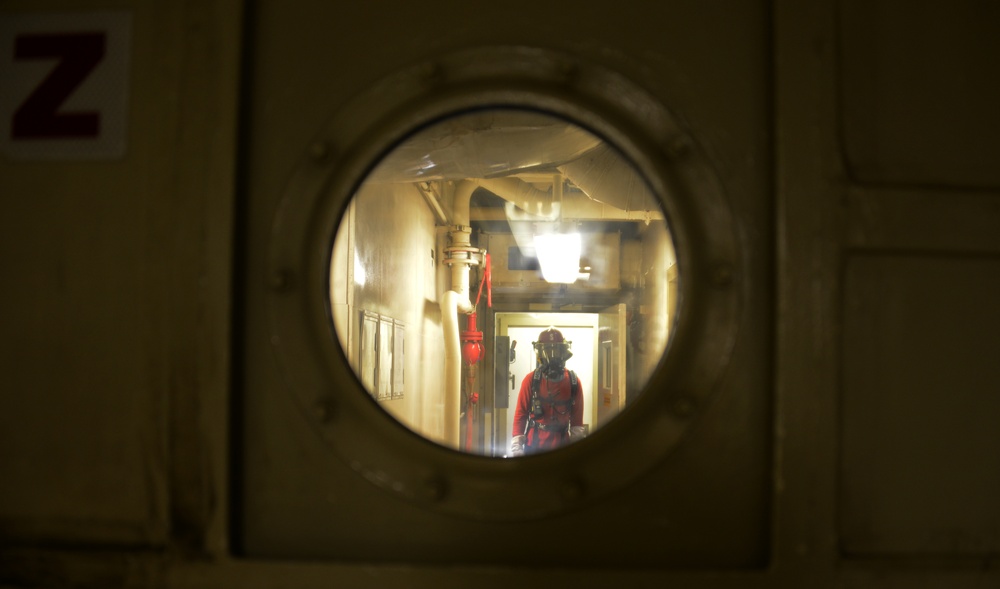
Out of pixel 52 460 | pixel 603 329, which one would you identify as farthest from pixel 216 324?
pixel 603 329

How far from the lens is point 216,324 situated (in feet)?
3.19

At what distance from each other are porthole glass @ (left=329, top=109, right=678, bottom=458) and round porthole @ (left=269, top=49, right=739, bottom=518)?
2 cm

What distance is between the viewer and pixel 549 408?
16.6 ft

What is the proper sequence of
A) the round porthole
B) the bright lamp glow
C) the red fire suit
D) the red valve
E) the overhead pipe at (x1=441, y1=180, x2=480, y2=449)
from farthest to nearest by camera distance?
the red valve
the red fire suit
the overhead pipe at (x1=441, y1=180, x2=480, y2=449)
the bright lamp glow
the round porthole

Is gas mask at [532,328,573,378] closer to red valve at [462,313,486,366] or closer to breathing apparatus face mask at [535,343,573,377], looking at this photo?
breathing apparatus face mask at [535,343,573,377]

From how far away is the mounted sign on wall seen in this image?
3.38 ft

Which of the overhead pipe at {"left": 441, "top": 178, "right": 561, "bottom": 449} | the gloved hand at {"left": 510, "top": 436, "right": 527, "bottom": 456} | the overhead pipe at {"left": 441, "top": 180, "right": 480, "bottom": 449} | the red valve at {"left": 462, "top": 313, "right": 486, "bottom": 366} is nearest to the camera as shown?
the overhead pipe at {"left": 441, "top": 178, "right": 561, "bottom": 449}

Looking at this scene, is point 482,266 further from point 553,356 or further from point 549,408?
point 549,408

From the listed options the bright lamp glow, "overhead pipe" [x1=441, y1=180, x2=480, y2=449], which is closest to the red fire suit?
"overhead pipe" [x1=441, y1=180, x2=480, y2=449]

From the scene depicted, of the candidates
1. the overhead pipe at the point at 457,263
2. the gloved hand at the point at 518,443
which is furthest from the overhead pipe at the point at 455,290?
the gloved hand at the point at 518,443

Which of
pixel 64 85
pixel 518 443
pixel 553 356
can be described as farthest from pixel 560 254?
pixel 64 85

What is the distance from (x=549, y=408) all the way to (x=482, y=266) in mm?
1362

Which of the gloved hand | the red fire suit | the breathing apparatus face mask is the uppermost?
the breathing apparatus face mask

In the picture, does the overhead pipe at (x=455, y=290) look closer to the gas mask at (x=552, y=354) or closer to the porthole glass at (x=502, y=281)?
the porthole glass at (x=502, y=281)
